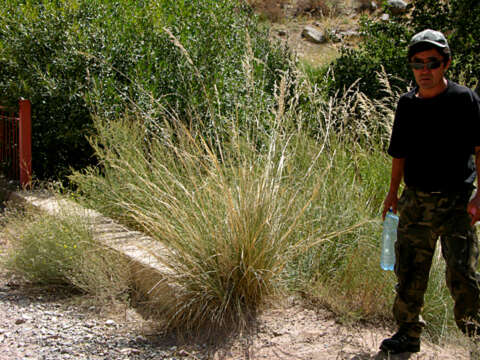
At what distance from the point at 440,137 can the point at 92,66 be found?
17.7 feet

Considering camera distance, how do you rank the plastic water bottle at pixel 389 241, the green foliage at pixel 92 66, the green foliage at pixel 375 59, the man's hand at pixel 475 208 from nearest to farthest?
the man's hand at pixel 475 208 → the plastic water bottle at pixel 389 241 → the green foliage at pixel 92 66 → the green foliage at pixel 375 59

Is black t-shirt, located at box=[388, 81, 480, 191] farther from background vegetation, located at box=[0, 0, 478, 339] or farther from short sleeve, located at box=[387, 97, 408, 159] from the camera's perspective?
background vegetation, located at box=[0, 0, 478, 339]

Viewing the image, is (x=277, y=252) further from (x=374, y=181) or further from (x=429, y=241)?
(x=374, y=181)

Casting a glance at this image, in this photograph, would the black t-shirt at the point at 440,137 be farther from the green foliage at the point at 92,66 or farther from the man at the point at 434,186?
the green foliage at the point at 92,66

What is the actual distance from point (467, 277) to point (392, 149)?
30.7 inches

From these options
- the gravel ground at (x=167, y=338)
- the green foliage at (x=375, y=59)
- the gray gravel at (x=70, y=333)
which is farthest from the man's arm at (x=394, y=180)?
the green foliage at (x=375, y=59)

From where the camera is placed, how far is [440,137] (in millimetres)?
2855

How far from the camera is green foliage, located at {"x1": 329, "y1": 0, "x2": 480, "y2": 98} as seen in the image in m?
8.15

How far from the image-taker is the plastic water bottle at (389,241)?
131 inches

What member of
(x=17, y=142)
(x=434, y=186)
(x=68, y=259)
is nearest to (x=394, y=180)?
(x=434, y=186)

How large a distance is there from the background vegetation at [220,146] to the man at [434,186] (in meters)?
0.54

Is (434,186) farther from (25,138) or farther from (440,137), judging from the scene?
(25,138)

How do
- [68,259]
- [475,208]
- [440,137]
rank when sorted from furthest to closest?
[68,259]
[440,137]
[475,208]

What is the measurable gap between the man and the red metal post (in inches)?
203
